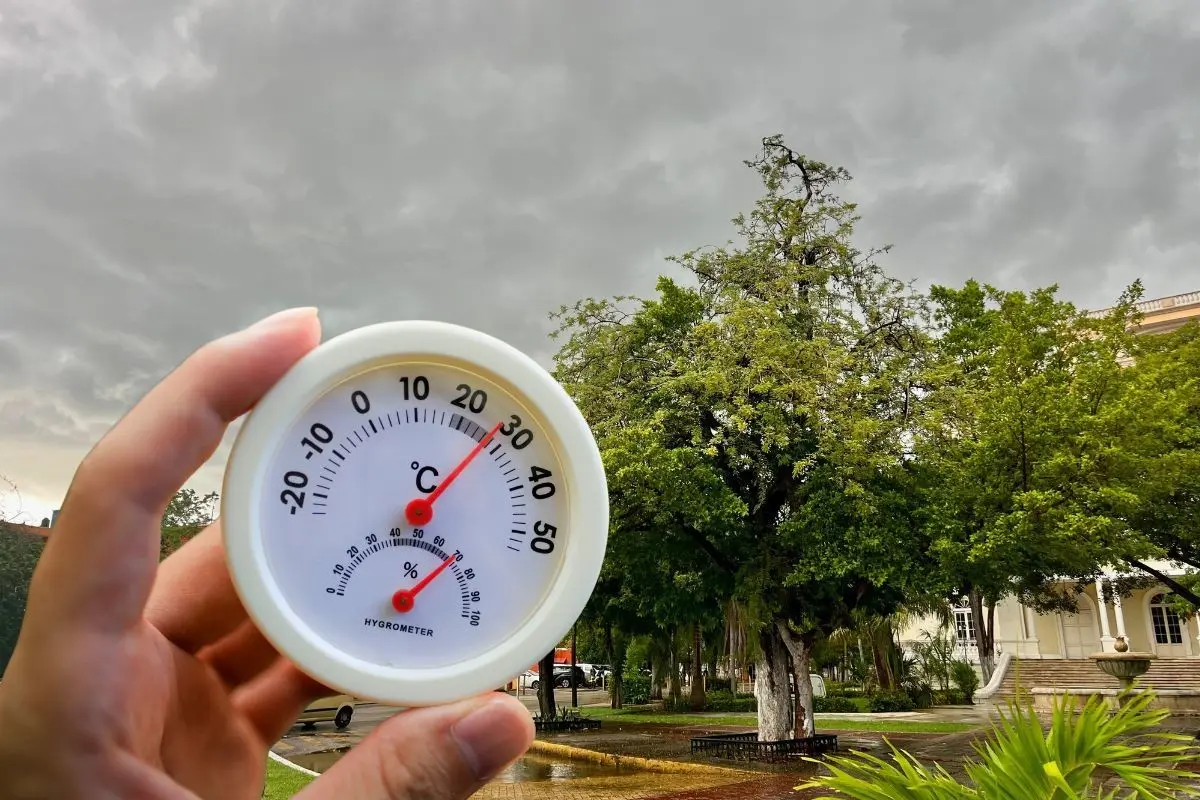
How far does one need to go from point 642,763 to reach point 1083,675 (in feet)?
59.6

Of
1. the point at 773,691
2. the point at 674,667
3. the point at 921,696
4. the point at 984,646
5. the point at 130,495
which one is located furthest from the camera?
the point at 984,646

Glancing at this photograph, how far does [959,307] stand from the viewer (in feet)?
57.3

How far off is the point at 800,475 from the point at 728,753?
5248 mm

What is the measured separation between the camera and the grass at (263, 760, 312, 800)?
9506mm

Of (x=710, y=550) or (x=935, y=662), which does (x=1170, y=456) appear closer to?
(x=710, y=550)

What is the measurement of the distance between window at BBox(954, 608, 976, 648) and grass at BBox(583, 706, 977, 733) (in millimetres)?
15597

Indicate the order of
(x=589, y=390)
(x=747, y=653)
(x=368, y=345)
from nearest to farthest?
(x=368, y=345) < (x=589, y=390) < (x=747, y=653)

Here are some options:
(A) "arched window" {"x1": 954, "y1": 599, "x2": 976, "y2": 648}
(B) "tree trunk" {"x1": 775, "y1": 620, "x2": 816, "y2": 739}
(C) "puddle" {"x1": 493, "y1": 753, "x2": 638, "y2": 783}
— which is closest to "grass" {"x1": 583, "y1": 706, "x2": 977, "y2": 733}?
(B) "tree trunk" {"x1": 775, "y1": 620, "x2": 816, "y2": 739}

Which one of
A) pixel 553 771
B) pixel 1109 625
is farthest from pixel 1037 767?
pixel 1109 625

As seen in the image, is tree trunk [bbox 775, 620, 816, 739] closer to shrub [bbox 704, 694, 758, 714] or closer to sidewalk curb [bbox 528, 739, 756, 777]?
sidewalk curb [bbox 528, 739, 756, 777]

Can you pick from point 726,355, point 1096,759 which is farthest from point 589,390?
point 1096,759

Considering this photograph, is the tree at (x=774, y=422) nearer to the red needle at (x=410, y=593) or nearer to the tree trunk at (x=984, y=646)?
the red needle at (x=410, y=593)

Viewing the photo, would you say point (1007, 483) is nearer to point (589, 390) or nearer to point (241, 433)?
point (589, 390)

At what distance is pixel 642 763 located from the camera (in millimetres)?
14977
